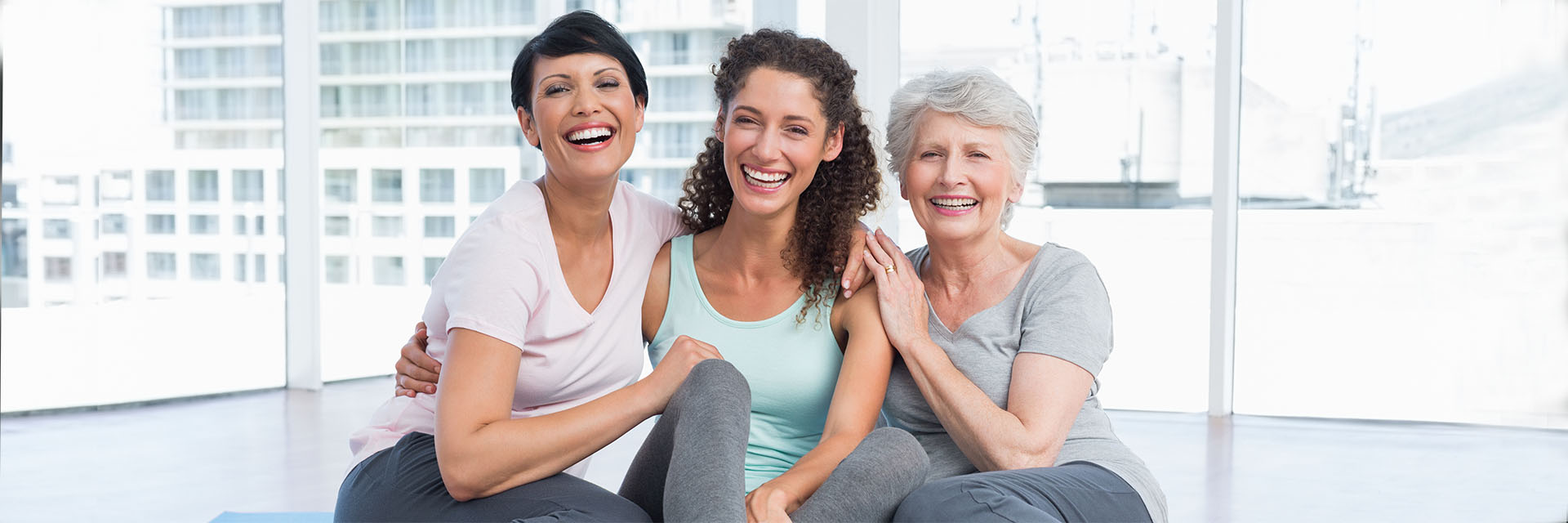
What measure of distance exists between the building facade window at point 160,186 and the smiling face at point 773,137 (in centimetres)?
364

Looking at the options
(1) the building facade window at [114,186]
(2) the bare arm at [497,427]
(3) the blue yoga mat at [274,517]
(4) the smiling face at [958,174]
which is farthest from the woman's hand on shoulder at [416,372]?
(1) the building facade window at [114,186]

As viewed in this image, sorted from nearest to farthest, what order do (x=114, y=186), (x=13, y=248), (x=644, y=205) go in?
(x=644, y=205) → (x=13, y=248) → (x=114, y=186)

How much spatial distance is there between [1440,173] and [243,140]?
15.1 ft

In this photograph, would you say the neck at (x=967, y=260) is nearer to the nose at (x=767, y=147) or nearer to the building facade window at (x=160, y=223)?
the nose at (x=767, y=147)

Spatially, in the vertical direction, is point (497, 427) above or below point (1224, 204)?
below

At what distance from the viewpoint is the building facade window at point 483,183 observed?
522 cm

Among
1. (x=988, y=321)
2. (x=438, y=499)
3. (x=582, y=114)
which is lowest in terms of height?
(x=438, y=499)

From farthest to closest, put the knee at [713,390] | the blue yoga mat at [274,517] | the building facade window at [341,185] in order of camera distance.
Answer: the building facade window at [341,185] → the blue yoga mat at [274,517] → the knee at [713,390]

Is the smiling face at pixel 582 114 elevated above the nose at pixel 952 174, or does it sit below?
above

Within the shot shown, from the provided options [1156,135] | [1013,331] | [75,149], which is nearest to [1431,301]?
[1156,135]

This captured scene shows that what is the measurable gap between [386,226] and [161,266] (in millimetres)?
891

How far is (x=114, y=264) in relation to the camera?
14.9ft

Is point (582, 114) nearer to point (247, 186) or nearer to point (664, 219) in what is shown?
point (664, 219)

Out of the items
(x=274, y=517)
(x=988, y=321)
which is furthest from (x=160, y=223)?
(x=988, y=321)
